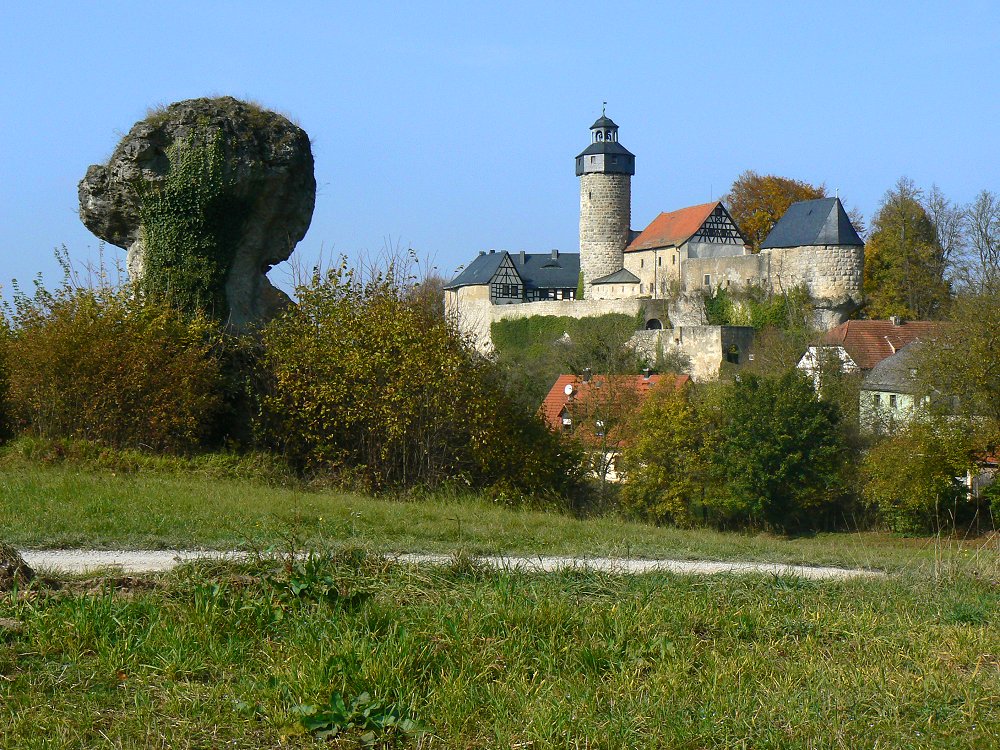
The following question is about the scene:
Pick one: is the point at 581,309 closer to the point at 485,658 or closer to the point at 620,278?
the point at 620,278

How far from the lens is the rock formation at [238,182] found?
46.9 ft

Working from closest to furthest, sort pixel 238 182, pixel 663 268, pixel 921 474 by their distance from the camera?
pixel 238 182 → pixel 921 474 → pixel 663 268

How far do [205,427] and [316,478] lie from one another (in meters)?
1.51

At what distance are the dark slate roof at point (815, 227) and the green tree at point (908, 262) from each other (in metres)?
1.73

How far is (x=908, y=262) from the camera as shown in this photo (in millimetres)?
56781

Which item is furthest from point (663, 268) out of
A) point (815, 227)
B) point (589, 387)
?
point (589, 387)

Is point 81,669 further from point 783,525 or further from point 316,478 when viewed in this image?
point 783,525

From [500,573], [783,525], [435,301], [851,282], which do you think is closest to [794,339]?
[851,282]

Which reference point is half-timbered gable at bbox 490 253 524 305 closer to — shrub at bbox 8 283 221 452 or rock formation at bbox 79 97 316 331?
rock formation at bbox 79 97 316 331

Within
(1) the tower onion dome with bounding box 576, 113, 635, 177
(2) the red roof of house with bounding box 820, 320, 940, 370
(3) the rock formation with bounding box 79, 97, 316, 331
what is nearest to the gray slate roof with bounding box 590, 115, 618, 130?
(1) the tower onion dome with bounding box 576, 113, 635, 177

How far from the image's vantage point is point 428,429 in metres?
13.6

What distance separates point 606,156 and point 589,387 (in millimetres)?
39022

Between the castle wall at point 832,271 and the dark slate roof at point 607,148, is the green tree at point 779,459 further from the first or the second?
the dark slate roof at point 607,148

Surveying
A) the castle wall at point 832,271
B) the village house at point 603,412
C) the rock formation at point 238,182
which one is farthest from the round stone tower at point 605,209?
the rock formation at point 238,182
